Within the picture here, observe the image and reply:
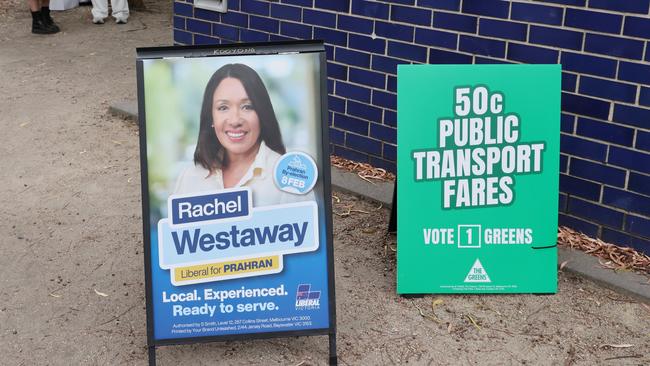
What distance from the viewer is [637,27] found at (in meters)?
4.14

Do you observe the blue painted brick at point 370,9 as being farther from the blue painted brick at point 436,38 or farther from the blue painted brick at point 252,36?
the blue painted brick at point 252,36

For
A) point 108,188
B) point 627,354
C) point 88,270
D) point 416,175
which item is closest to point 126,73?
point 108,188

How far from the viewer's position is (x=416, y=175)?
4.04 m

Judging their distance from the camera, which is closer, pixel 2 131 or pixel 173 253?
pixel 173 253

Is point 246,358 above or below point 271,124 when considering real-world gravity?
below

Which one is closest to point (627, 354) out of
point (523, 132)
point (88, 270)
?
point (523, 132)

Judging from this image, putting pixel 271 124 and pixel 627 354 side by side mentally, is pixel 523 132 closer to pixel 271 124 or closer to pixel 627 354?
pixel 627 354

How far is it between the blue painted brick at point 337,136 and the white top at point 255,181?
2415mm

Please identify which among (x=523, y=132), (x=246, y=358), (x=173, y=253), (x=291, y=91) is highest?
(x=291, y=91)

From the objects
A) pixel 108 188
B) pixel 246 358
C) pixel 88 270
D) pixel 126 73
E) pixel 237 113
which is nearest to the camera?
pixel 237 113

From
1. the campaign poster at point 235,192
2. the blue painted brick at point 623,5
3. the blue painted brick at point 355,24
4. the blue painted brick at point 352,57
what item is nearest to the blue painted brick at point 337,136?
the blue painted brick at point 352,57

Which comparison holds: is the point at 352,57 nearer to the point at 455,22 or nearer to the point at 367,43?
the point at 367,43

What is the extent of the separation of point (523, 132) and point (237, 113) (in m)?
1.49

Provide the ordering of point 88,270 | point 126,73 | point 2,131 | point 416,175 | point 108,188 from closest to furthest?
point 416,175 → point 88,270 → point 108,188 → point 2,131 → point 126,73
